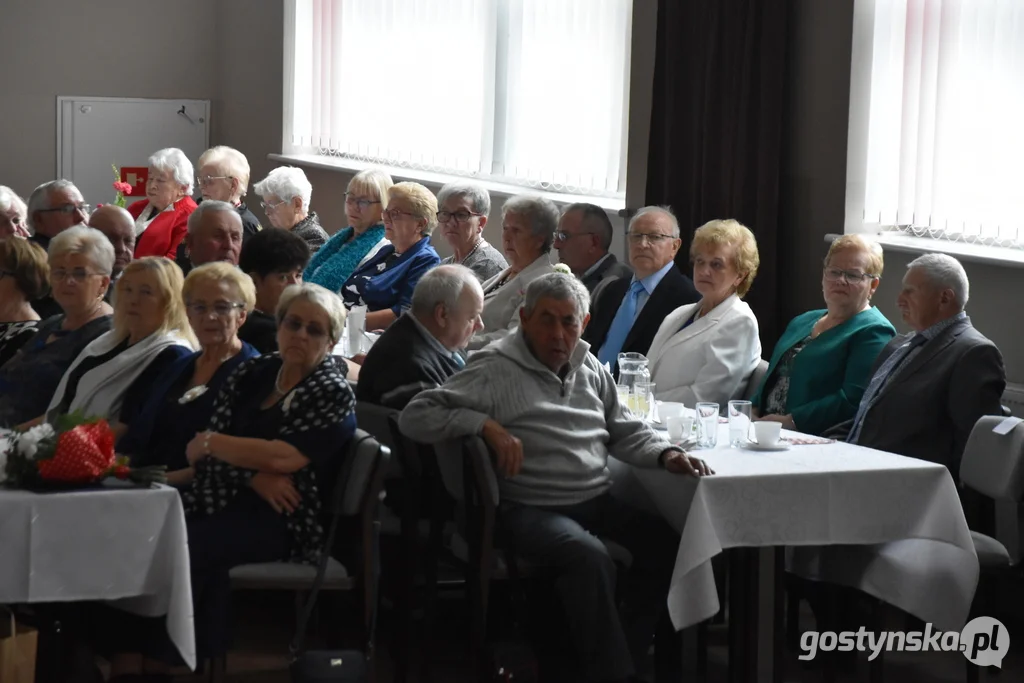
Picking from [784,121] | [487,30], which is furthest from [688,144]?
[487,30]

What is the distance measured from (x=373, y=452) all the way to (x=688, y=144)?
316 cm

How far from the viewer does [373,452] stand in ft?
12.1

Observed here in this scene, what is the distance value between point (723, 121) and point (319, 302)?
Answer: 2804mm

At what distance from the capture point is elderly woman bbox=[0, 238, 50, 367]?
4.98m

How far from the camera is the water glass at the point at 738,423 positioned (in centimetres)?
412

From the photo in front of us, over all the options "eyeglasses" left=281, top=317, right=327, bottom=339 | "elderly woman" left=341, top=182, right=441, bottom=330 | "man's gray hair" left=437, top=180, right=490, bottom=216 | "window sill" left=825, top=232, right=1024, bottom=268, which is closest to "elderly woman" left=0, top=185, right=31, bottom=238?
"elderly woman" left=341, top=182, right=441, bottom=330

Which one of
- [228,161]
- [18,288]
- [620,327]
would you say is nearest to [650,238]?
[620,327]

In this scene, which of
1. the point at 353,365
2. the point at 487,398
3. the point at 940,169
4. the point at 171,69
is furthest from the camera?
the point at 171,69

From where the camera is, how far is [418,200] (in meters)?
6.52

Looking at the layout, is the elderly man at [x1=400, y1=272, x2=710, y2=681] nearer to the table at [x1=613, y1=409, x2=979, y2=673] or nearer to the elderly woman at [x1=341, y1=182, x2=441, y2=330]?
the table at [x1=613, y1=409, x2=979, y2=673]

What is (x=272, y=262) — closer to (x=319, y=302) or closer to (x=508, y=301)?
(x=319, y=302)

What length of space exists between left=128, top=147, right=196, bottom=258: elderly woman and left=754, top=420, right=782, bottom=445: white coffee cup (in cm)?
407

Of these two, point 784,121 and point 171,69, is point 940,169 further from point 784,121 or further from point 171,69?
point 171,69

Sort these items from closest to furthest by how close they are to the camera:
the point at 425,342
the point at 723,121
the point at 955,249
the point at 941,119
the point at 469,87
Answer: the point at 425,342 < the point at 955,249 < the point at 941,119 < the point at 723,121 < the point at 469,87
